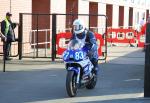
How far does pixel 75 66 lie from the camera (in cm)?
1071

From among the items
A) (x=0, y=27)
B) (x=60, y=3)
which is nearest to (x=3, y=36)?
(x=0, y=27)

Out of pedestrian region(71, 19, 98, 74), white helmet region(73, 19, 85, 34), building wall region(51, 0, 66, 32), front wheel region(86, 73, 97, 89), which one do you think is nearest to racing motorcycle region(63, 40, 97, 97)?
pedestrian region(71, 19, 98, 74)

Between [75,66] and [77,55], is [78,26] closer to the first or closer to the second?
[77,55]

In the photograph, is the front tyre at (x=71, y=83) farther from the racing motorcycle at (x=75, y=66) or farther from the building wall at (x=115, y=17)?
the building wall at (x=115, y=17)

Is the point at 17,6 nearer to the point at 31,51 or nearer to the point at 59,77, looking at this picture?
the point at 31,51

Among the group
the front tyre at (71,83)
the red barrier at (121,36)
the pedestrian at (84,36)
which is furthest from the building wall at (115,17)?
the front tyre at (71,83)

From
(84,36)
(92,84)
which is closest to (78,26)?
(84,36)

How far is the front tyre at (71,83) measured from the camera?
34.4 feet

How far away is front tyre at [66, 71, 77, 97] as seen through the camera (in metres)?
10.5

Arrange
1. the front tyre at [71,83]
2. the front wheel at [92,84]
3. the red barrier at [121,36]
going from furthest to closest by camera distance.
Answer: the red barrier at [121,36] → the front wheel at [92,84] → the front tyre at [71,83]

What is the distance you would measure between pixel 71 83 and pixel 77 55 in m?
0.61

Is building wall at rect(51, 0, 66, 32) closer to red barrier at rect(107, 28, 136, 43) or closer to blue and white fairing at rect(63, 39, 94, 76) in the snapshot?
red barrier at rect(107, 28, 136, 43)

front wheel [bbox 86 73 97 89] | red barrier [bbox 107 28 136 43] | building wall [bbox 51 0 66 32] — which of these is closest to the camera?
front wheel [bbox 86 73 97 89]

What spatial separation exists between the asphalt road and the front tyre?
13cm
